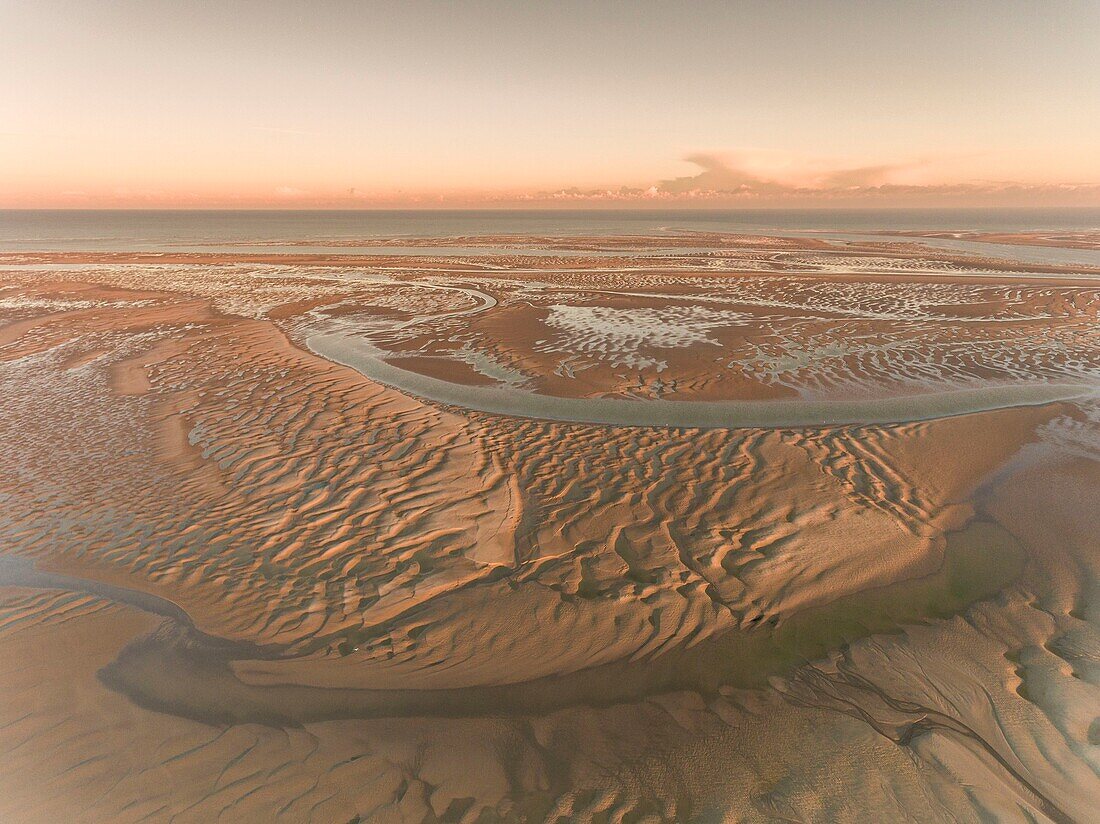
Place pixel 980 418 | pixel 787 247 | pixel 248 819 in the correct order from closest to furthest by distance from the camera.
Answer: pixel 248 819 < pixel 980 418 < pixel 787 247

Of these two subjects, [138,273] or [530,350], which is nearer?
[530,350]

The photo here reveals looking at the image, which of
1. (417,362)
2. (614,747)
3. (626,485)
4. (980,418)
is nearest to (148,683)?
(614,747)

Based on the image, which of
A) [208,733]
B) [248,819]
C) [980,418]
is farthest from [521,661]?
[980,418]

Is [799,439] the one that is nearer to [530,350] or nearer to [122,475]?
[530,350]

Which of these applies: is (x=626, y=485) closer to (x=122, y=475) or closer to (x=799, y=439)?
(x=799, y=439)

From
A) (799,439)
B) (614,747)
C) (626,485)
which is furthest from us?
(799,439)

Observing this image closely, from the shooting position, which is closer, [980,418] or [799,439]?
[799,439]
